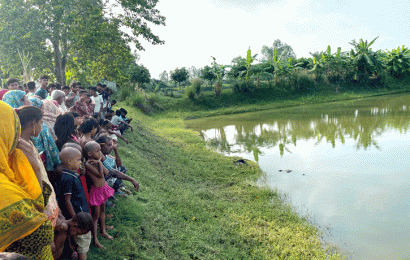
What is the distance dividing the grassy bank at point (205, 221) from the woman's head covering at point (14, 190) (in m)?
1.27

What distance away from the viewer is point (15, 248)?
179cm

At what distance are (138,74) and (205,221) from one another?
2007 cm

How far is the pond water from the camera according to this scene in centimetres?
448

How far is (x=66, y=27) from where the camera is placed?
10.2 meters

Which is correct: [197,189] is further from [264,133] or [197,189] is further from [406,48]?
[406,48]

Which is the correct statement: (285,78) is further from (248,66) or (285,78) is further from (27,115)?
(27,115)

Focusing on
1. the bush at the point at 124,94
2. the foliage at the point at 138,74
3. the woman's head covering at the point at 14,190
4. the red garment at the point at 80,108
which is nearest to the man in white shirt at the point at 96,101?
the red garment at the point at 80,108

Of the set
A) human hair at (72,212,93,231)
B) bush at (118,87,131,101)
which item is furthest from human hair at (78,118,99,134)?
bush at (118,87,131,101)

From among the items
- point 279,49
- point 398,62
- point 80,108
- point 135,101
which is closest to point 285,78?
point 398,62

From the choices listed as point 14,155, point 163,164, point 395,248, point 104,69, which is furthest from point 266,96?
point 14,155

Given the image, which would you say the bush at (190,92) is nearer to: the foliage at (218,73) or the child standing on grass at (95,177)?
the foliage at (218,73)

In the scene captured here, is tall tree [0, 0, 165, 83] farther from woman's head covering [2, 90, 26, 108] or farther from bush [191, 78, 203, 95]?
bush [191, 78, 203, 95]

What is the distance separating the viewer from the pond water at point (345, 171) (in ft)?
14.7

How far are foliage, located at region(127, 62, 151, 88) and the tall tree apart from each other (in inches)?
419
